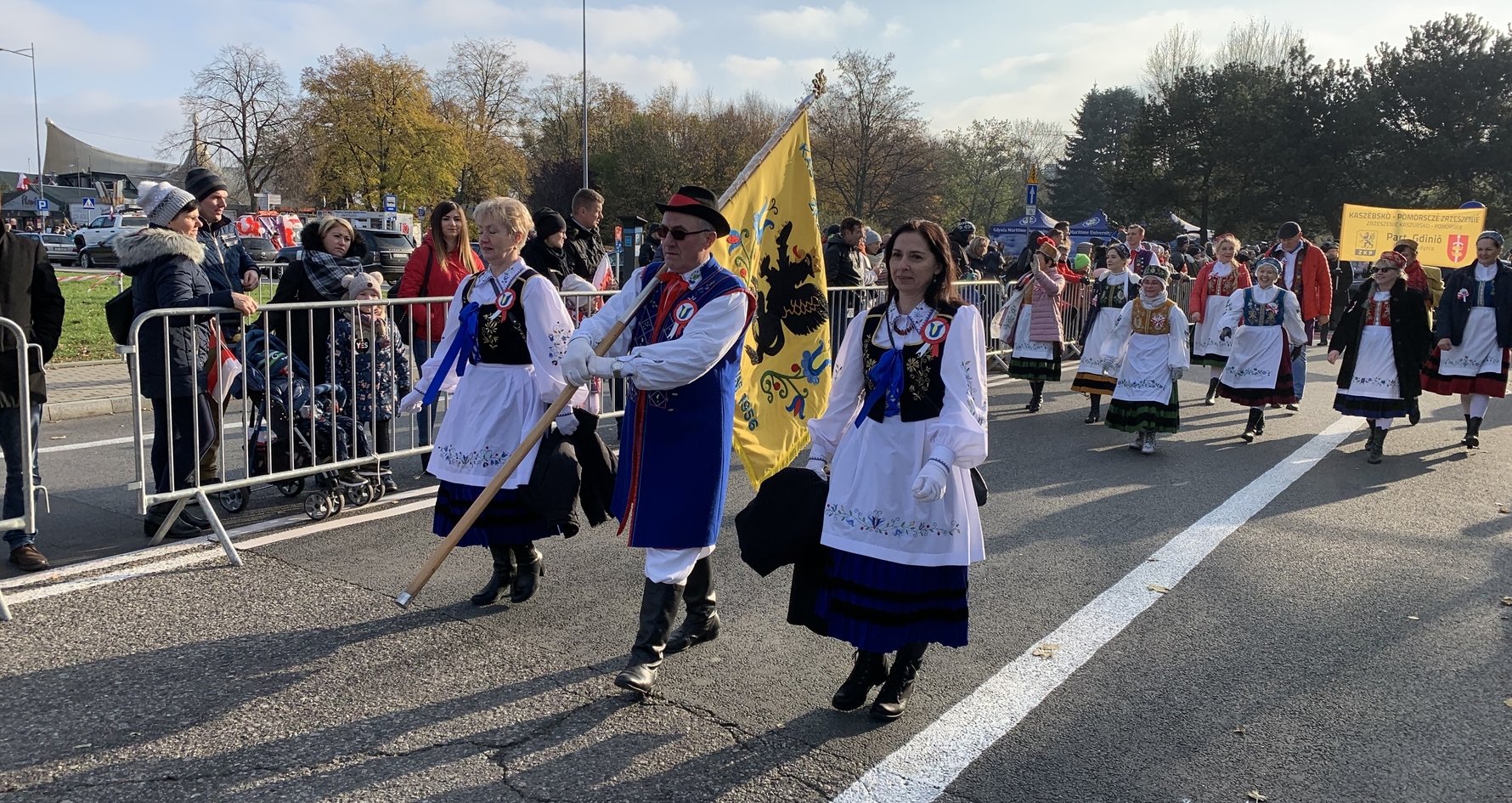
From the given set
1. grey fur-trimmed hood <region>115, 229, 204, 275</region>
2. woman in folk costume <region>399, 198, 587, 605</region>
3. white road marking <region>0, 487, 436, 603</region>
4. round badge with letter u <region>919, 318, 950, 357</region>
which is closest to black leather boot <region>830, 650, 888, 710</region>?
round badge with letter u <region>919, 318, 950, 357</region>

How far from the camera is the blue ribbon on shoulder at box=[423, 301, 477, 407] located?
15.9ft

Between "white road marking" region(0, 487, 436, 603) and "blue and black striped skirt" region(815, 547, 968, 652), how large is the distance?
141 inches

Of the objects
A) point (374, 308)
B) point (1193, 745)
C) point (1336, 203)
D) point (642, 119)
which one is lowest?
point (1193, 745)

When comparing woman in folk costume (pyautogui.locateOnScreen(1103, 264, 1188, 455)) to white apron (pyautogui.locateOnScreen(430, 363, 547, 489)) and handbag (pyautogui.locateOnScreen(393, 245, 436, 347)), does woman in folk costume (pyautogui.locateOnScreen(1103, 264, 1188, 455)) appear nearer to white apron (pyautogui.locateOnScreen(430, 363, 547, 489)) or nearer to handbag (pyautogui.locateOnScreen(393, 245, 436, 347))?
handbag (pyautogui.locateOnScreen(393, 245, 436, 347))

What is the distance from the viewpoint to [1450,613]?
522 cm

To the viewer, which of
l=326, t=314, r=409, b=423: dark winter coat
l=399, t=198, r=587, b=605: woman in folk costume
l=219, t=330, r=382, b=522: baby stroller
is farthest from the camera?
l=326, t=314, r=409, b=423: dark winter coat

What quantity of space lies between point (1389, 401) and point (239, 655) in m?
9.51

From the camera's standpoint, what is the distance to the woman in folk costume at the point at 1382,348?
9.59 meters

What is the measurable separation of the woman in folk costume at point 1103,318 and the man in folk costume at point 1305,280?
224cm

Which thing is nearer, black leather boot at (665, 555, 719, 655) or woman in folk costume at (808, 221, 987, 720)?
woman in folk costume at (808, 221, 987, 720)

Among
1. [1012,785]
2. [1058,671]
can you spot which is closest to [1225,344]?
[1058,671]

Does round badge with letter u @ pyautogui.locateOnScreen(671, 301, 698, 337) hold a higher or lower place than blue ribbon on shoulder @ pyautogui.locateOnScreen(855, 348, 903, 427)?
higher

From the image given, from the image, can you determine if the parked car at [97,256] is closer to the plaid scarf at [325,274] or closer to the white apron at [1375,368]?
the plaid scarf at [325,274]

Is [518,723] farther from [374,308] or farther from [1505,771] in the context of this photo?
[374,308]
